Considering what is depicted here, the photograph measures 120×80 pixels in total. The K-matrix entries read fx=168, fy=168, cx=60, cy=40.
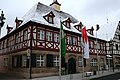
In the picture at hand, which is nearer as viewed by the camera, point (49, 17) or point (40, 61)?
point (40, 61)

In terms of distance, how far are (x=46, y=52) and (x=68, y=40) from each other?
5.38 m

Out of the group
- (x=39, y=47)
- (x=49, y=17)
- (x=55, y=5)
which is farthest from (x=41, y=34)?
(x=55, y=5)

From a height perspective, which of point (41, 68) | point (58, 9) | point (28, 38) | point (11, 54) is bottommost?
point (41, 68)

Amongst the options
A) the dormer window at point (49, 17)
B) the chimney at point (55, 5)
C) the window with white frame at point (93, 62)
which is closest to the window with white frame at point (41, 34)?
the dormer window at point (49, 17)

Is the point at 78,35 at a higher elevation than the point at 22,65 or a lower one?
higher

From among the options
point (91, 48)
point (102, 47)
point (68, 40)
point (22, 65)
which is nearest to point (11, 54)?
point (22, 65)

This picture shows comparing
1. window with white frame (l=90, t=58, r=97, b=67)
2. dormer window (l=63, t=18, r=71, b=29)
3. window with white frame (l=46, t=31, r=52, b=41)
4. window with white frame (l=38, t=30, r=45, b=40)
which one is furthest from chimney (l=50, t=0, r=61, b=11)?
window with white frame (l=90, t=58, r=97, b=67)

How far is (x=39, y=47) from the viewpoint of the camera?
72.4 ft

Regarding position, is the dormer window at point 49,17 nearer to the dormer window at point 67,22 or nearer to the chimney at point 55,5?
the dormer window at point 67,22

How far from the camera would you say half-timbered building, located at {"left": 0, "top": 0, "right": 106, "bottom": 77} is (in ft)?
71.4

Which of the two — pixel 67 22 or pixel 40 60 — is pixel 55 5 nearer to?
pixel 67 22

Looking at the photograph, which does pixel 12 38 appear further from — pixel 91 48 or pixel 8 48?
pixel 91 48

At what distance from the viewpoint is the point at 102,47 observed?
3519 cm

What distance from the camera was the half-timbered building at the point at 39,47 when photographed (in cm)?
2175
